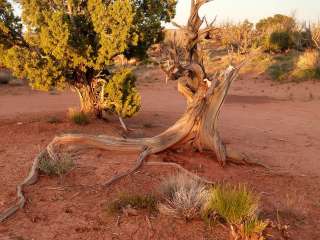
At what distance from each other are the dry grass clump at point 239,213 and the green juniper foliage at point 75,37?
6157 mm

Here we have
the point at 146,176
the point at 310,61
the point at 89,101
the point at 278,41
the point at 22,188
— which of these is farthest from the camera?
the point at 278,41

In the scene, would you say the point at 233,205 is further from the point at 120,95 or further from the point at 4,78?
the point at 4,78

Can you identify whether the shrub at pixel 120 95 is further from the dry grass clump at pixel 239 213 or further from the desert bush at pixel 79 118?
the dry grass clump at pixel 239 213

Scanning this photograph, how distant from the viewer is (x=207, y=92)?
9094mm

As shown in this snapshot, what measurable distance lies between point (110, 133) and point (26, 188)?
14.8ft

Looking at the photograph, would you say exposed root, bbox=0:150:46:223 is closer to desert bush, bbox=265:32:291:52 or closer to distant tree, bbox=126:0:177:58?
distant tree, bbox=126:0:177:58

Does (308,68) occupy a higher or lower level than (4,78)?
higher

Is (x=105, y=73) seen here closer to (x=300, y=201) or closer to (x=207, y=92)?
(x=207, y=92)

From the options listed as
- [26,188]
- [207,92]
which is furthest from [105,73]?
[26,188]

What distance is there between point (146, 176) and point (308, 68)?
21431 millimetres

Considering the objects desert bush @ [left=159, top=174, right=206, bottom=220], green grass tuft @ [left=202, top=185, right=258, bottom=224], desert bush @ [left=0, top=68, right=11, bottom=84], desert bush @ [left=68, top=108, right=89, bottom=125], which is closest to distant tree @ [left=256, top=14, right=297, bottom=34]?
desert bush @ [left=0, top=68, right=11, bottom=84]

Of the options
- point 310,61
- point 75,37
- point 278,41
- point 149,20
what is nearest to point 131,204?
point 75,37

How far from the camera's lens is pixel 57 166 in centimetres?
686

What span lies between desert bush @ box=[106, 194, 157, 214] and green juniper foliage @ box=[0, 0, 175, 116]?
547 cm
